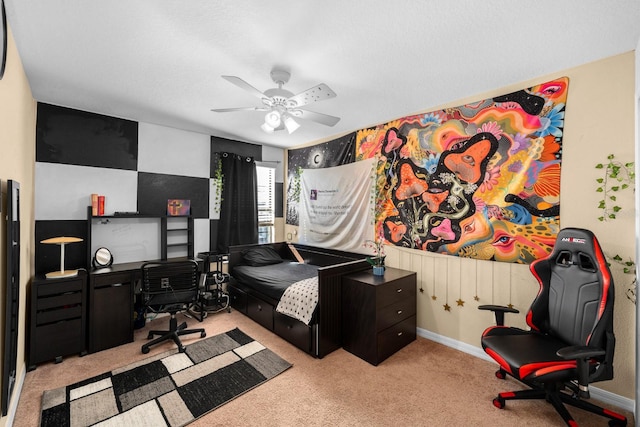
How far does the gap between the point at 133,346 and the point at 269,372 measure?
156cm

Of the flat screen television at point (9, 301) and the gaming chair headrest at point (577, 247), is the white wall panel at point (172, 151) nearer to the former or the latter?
the flat screen television at point (9, 301)

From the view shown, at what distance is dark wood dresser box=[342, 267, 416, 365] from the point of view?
2533 mm

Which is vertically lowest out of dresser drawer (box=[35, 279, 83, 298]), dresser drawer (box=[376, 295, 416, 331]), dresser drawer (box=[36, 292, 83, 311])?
dresser drawer (box=[376, 295, 416, 331])

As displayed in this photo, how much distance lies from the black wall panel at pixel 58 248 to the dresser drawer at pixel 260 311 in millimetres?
1903

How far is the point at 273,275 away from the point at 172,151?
2189 millimetres

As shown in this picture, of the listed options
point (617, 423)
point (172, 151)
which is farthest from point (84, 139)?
point (617, 423)

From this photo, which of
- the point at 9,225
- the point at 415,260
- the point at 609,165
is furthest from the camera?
the point at 415,260

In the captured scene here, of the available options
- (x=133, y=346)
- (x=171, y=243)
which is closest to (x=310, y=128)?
(x=171, y=243)

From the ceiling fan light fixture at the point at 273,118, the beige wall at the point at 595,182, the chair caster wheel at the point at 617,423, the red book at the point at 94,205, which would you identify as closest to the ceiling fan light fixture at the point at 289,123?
the ceiling fan light fixture at the point at 273,118

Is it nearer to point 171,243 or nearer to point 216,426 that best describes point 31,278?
point 171,243

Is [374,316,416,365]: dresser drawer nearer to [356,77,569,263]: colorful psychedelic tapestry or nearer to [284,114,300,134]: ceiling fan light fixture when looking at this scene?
[356,77,569,263]: colorful psychedelic tapestry

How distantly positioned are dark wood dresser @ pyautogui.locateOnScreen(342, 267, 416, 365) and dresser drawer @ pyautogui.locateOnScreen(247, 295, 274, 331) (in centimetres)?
90

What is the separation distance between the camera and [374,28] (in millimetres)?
1707

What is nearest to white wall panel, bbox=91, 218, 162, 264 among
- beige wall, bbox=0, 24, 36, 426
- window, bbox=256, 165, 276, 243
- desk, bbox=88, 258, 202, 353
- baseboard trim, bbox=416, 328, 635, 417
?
desk, bbox=88, 258, 202, 353
